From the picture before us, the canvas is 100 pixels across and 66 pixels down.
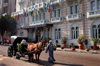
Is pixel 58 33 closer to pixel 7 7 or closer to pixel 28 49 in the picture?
pixel 28 49

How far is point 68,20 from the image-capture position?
23.0m

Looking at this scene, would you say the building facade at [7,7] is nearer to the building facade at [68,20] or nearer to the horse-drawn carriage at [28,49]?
the building facade at [68,20]

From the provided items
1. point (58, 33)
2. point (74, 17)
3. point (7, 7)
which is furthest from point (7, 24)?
point (74, 17)

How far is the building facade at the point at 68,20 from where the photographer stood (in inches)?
804

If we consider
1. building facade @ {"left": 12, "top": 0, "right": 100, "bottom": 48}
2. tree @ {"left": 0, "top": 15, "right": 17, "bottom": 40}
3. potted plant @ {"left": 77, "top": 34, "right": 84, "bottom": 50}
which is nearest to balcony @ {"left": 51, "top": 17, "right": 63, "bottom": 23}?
building facade @ {"left": 12, "top": 0, "right": 100, "bottom": 48}

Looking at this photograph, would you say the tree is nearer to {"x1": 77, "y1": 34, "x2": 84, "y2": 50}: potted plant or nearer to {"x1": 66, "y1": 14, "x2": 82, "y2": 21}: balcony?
{"x1": 66, "y1": 14, "x2": 82, "y2": 21}: balcony

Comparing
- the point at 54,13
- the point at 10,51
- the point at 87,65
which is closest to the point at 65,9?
the point at 54,13

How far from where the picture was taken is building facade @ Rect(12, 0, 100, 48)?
67.0 feet

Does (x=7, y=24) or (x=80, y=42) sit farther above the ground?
(x=7, y=24)

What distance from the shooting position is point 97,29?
2000 cm

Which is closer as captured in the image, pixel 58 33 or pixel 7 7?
pixel 58 33

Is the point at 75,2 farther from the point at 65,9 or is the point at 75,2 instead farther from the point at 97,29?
the point at 97,29

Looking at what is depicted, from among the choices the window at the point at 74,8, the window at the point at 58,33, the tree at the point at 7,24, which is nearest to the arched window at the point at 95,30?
the window at the point at 74,8

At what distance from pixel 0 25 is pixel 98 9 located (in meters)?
25.1
